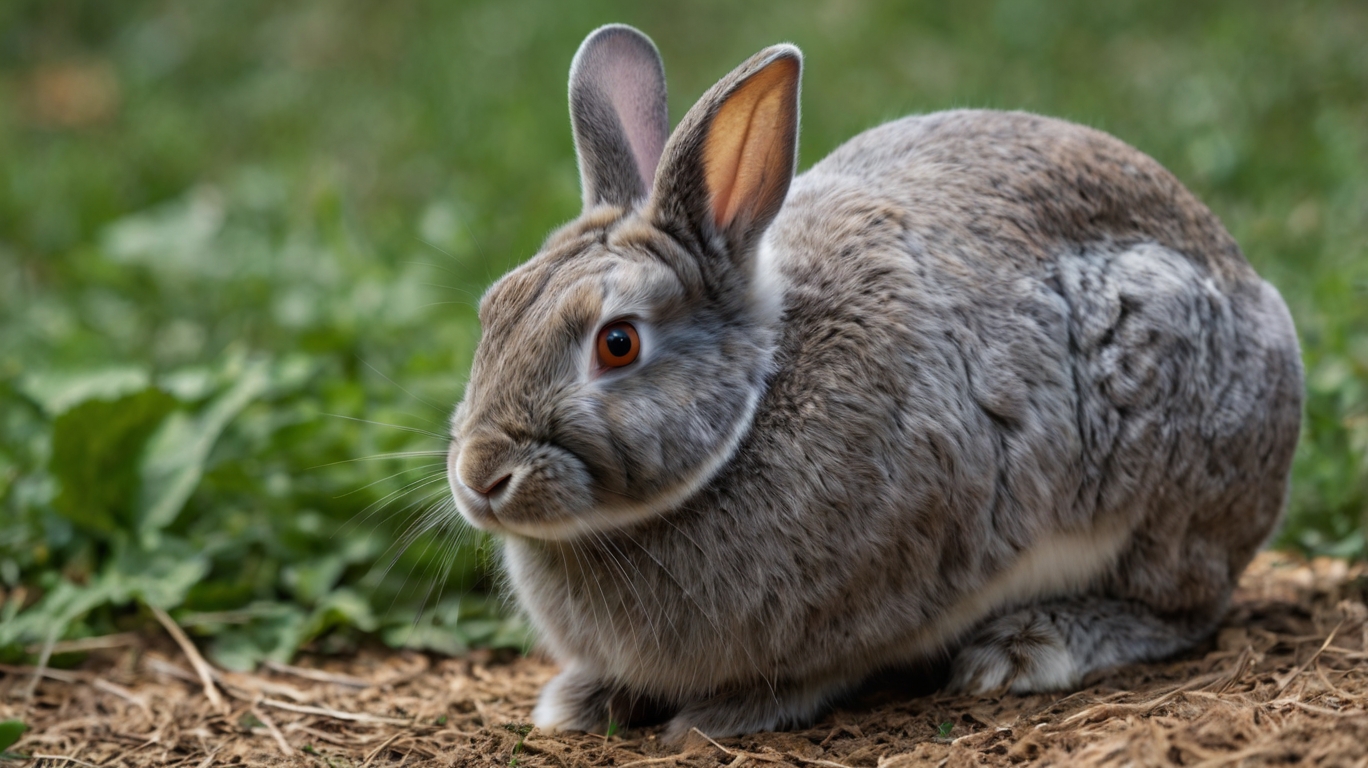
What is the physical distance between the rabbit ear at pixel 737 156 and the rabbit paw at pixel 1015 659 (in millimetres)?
1282

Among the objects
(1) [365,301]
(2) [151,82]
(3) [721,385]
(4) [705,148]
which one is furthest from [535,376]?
(2) [151,82]

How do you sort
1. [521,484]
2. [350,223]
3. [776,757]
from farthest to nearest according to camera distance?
1. [350,223]
2. [776,757]
3. [521,484]

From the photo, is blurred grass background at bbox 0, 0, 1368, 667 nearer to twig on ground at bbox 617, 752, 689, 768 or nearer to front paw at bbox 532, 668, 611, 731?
front paw at bbox 532, 668, 611, 731

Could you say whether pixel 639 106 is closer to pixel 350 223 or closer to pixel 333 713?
pixel 333 713

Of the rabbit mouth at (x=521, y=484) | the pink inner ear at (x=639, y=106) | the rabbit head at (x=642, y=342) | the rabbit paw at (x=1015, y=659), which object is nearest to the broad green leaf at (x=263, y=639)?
the rabbit head at (x=642, y=342)

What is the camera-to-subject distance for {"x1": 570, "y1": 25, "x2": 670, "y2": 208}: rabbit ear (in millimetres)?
3650

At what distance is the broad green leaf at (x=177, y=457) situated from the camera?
4.46 meters

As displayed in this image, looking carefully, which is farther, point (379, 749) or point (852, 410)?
point (379, 749)

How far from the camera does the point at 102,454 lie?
4.50 m

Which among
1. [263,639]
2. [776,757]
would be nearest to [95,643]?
[263,639]

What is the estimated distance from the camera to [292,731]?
3734 millimetres

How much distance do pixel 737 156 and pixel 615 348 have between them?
1.83ft

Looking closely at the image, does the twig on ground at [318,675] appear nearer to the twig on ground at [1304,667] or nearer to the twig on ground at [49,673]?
the twig on ground at [49,673]

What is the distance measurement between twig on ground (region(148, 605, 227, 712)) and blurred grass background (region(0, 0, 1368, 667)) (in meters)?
Result: 0.05
